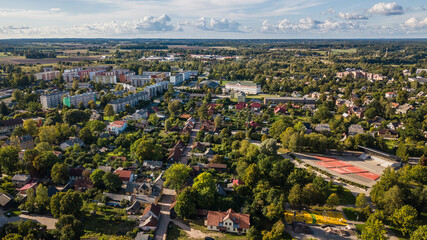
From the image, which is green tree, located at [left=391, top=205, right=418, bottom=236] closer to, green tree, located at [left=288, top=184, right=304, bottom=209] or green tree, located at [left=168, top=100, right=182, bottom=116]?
green tree, located at [left=288, top=184, right=304, bottom=209]

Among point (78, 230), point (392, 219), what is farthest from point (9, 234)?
point (392, 219)

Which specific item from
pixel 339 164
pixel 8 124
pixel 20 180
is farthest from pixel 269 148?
pixel 8 124

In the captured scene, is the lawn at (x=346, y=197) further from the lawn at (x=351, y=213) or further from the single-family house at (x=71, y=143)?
the single-family house at (x=71, y=143)

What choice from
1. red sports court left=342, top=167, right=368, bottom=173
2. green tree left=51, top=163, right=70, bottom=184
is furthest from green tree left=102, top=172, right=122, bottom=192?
red sports court left=342, top=167, right=368, bottom=173

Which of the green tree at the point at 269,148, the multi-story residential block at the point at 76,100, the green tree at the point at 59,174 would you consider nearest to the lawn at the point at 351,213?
the green tree at the point at 269,148

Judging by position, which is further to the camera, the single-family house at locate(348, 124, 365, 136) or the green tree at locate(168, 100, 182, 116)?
the green tree at locate(168, 100, 182, 116)

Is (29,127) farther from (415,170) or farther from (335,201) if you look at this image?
(415,170)
